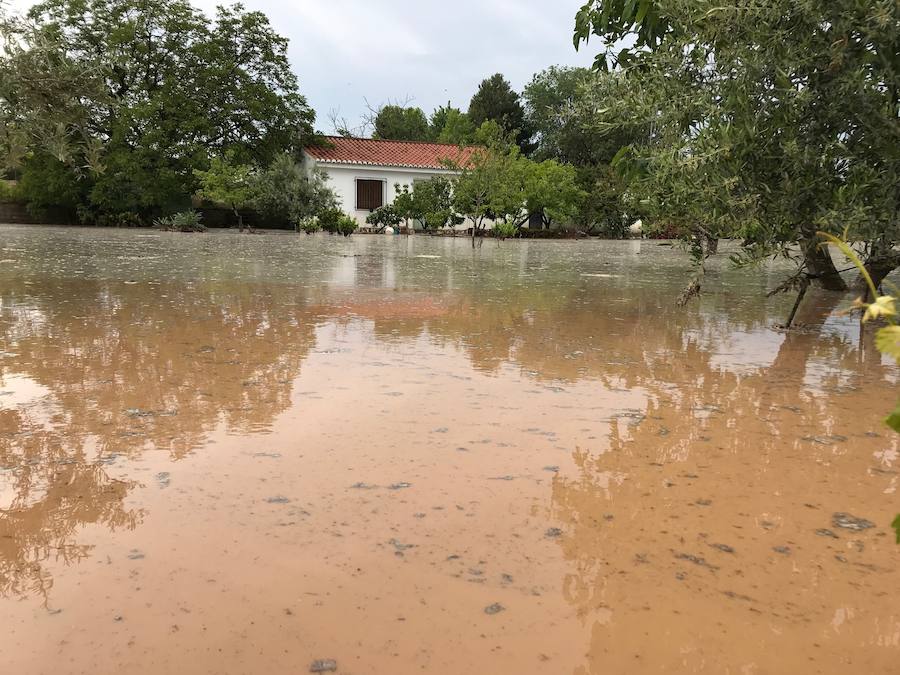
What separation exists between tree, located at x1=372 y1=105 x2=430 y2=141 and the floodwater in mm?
51517

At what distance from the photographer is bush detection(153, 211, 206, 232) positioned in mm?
31250

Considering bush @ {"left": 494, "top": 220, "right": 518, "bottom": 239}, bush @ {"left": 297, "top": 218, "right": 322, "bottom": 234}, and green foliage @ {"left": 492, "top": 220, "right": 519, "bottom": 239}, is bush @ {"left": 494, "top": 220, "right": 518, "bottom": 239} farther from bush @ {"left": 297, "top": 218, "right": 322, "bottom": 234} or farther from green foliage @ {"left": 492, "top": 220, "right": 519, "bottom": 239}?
bush @ {"left": 297, "top": 218, "right": 322, "bottom": 234}

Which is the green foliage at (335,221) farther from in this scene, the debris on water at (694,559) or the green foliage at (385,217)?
the debris on water at (694,559)

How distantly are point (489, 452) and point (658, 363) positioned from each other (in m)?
2.63

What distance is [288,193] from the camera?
3375 cm

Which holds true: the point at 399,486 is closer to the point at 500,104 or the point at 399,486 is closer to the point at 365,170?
the point at 365,170

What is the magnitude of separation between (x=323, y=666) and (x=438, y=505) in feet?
3.29

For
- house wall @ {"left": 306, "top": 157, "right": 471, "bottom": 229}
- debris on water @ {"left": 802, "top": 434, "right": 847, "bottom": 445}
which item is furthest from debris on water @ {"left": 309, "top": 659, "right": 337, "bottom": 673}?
house wall @ {"left": 306, "top": 157, "right": 471, "bottom": 229}

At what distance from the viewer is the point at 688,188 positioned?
5559 mm

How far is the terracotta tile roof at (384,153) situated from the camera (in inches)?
1458

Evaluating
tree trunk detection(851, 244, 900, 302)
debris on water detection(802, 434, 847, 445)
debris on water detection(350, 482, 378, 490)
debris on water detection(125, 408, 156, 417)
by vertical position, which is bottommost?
debris on water detection(350, 482, 378, 490)

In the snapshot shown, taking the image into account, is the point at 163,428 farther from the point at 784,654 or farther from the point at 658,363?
the point at 658,363

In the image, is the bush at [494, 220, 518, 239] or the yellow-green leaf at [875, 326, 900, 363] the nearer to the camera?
the yellow-green leaf at [875, 326, 900, 363]

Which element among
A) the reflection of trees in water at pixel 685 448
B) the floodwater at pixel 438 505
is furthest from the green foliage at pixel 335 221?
the reflection of trees in water at pixel 685 448
